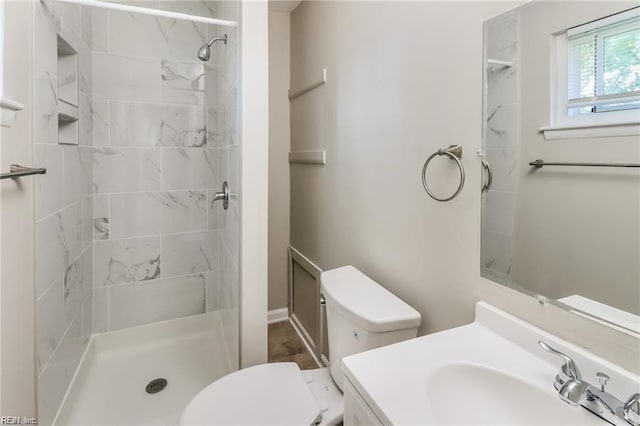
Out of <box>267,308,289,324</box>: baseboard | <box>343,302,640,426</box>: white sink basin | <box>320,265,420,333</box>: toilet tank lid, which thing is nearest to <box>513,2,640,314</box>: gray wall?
<box>343,302,640,426</box>: white sink basin

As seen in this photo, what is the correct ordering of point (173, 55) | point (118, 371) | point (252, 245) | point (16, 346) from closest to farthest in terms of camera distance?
point (16, 346)
point (252, 245)
point (118, 371)
point (173, 55)

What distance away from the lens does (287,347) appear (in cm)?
242

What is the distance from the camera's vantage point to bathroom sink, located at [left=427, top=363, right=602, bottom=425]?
708 mm

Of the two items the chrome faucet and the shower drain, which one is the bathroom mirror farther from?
the shower drain

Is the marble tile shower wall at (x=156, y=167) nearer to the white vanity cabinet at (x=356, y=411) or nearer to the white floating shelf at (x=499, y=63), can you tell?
the white vanity cabinet at (x=356, y=411)

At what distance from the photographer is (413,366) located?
785mm

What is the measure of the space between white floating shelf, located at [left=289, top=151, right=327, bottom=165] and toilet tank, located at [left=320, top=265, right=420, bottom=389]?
2.88ft

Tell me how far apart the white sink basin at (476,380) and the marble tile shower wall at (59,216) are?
1.27 metres

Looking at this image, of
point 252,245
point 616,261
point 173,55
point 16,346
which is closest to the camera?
point 616,261

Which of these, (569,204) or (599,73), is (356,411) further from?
(599,73)

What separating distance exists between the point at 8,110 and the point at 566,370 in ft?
4.98

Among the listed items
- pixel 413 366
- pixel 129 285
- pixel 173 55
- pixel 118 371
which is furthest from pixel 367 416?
pixel 173 55

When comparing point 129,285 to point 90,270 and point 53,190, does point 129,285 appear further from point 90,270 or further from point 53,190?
point 53,190

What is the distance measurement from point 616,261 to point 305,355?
6.54 feet
